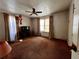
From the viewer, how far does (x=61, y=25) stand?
19.4ft

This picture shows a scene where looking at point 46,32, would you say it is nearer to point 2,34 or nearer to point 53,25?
point 53,25

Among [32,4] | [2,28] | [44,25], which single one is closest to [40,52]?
[32,4]

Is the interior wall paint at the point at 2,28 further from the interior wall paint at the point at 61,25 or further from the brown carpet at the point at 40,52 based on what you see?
the interior wall paint at the point at 61,25

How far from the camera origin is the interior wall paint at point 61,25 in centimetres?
558

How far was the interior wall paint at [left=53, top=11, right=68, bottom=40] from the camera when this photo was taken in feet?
18.3

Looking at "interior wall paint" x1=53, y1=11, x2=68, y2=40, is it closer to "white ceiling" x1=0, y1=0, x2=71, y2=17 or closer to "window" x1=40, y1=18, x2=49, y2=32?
"window" x1=40, y1=18, x2=49, y2=32

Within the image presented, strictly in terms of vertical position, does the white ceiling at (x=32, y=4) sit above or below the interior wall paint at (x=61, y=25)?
above

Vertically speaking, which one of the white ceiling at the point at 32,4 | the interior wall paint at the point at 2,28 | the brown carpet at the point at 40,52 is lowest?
the brown carpet at the point at 40,52

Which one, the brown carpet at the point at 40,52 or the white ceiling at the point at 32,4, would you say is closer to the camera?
the brown carpet at the point at 40,52

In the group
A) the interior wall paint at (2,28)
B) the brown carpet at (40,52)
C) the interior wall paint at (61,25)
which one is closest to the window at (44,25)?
the interior wall paint at (61,25)

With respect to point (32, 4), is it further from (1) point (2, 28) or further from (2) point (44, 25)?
(2) point (44, 25)

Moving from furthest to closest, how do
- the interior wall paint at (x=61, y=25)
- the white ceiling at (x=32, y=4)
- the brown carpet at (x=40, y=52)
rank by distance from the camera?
1. the interior wall paint at (x=61, y=25)
2. the white ceiling at (x=32, y=4)
3. the brown carpet at (x=40, y=52)

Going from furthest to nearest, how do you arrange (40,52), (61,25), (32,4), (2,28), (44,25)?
(44,25)
(61,25)
(2,28)
(32,4)
(40,52)

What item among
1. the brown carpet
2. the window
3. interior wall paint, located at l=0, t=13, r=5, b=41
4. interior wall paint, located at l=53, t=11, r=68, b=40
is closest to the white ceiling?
interior wall paint, located at l=0, t=13, r=5, b=41
